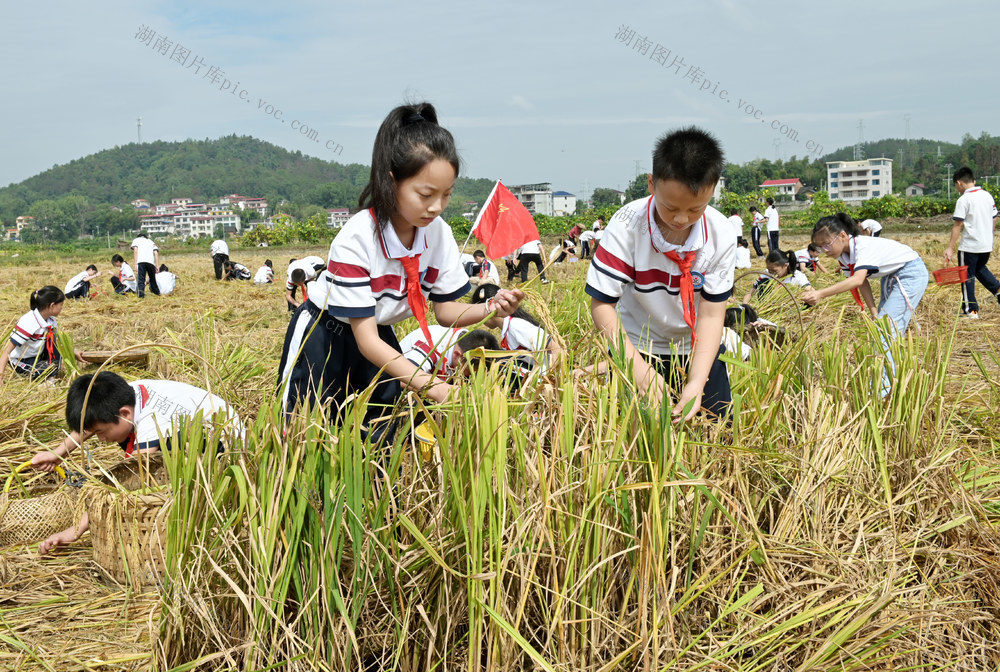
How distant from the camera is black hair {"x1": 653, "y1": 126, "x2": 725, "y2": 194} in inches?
76.7

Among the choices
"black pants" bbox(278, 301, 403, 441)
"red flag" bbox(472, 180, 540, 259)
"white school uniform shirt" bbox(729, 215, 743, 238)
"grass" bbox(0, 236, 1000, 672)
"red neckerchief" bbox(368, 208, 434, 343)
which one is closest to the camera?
"grass" bbox(0, 236, 1000, 672)

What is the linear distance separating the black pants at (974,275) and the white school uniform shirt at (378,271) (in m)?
6.07

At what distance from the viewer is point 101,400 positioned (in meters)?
2.85

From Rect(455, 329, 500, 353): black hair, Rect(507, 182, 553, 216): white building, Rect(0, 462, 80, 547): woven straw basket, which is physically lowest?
Rect(0, 462, 80, 547): woven straw basket

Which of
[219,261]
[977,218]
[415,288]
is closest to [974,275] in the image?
[977,218]

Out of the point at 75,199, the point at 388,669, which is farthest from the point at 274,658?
the point at 75,199

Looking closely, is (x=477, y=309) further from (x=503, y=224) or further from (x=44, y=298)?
(x=44, y=298)

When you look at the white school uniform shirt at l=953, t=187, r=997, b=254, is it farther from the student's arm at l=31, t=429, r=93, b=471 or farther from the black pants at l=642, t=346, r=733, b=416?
the student's arm at l=31, t=429, r=93, b=471

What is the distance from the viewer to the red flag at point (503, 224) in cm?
338

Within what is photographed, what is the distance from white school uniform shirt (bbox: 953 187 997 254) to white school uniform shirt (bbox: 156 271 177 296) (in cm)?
1038

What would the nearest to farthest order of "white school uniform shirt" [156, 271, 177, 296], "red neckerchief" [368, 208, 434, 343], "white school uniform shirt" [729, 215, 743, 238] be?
"red neckerchief" [368, 208, 434, 343] < "white school uniform shirt" [729, 215, 743, 238] < "white school uniform shirt" [156, 271, 177, 296]

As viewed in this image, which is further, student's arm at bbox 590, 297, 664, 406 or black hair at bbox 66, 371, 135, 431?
black hair at bbox 66, 371, 135, 431

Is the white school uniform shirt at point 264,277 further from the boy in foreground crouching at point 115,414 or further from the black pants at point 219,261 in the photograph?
the boy in foreground crouching at point 115,414

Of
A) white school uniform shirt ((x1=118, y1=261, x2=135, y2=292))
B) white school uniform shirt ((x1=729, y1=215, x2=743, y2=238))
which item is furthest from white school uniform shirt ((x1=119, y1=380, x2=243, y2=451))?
white school uniform shirt ((x1=118, y1=261, x2=135, y2=292))
